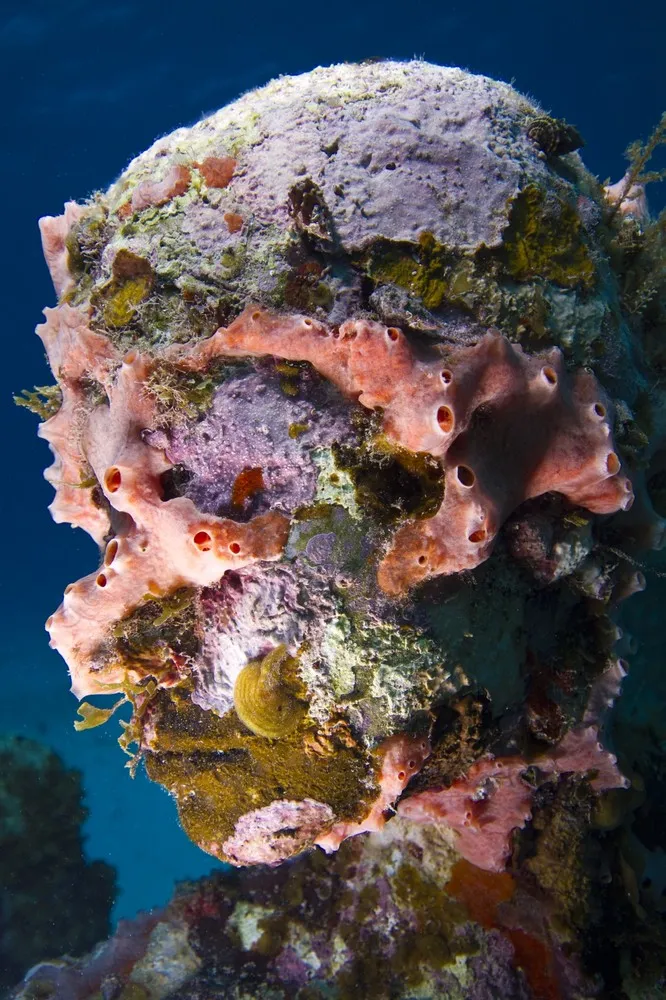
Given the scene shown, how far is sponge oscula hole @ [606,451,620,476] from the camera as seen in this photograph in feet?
9.86

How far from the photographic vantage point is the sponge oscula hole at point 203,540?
2820mm

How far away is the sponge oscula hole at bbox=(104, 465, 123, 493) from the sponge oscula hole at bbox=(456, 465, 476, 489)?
1567 millimetres

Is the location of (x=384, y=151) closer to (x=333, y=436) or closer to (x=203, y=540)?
(x=333, y=436)

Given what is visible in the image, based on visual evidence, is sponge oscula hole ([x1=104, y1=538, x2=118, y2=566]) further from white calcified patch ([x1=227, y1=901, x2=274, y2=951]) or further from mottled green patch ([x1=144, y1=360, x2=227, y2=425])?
white calcified patch ([x1=227, y1=901, x2=274, y2=951])

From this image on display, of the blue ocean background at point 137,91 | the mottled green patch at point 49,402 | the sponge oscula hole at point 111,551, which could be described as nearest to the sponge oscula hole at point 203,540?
the sponge oscula hole at point 111,551

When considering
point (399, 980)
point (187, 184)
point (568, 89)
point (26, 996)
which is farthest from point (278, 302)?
point (568, 89)

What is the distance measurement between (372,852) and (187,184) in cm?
523

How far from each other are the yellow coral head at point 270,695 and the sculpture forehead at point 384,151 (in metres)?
2.06

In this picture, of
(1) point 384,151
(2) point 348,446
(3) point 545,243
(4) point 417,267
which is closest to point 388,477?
(2) point 348,446

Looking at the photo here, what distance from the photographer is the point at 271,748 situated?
A: 3.27 metres

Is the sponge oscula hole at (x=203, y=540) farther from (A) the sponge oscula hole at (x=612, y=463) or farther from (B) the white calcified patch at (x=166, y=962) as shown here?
(B) the white calcified patch at (x=166, y=962)

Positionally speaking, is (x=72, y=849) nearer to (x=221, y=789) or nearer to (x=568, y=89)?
(x=221, y=789)

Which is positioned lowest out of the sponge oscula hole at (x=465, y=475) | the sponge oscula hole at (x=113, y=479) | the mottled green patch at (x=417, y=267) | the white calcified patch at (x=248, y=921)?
the white calcified patch at (x=248, y=921)

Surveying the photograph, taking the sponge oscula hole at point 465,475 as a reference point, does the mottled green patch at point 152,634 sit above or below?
above
